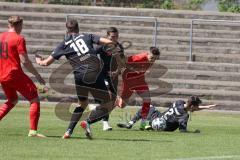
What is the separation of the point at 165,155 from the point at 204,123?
782 cm

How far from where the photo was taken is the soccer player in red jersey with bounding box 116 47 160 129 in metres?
17.1

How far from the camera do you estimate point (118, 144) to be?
1323cm

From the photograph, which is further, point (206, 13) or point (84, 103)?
point (206, 13)

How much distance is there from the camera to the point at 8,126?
1642cm

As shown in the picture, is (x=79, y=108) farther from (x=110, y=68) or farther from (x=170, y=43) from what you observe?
(x=170, y=43)

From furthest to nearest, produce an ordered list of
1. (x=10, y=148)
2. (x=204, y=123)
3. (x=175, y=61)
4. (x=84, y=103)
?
(x=175, y=61) < (x=204, y=123) < (x=84, y=103) < (x=10, y=148)

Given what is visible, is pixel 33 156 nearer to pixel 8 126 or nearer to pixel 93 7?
pixel 8 126

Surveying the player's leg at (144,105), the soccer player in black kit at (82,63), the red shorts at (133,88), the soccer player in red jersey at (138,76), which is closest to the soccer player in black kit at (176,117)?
the player's leg at (144,105)

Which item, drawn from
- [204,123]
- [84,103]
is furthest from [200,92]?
[84,103]

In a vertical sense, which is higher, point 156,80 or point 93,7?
point 93,7

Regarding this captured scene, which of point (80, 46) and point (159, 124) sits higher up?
point (80, 46)

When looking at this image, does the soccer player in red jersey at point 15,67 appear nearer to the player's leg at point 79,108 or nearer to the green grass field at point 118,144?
the player's leg at point 79,108

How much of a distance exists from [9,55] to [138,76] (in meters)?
4.61

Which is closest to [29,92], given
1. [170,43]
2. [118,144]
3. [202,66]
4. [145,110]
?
[118,144]
